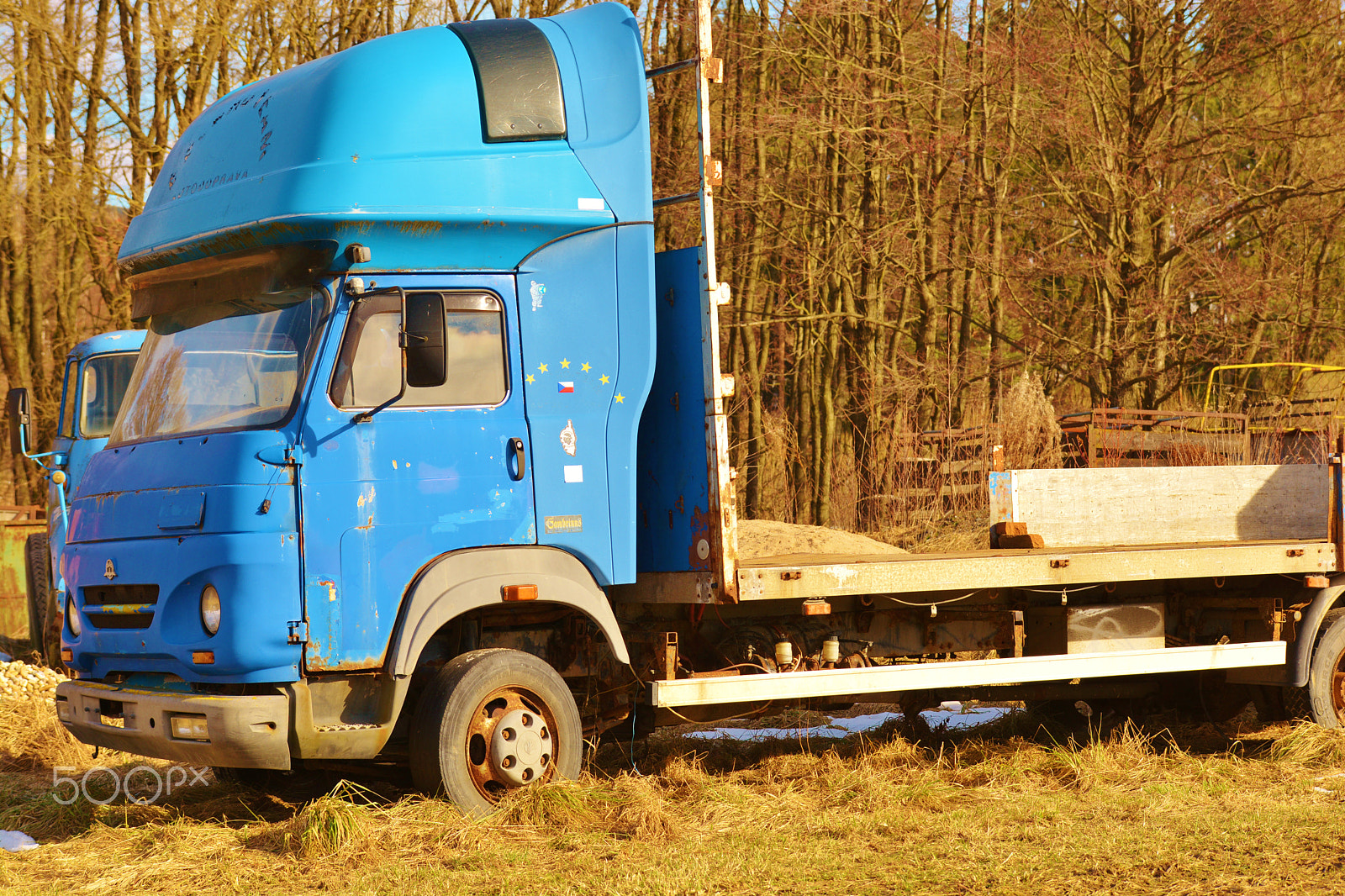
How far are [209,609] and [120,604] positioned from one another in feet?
2.26

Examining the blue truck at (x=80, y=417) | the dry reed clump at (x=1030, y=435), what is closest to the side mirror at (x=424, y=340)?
the blue truck at (x=80, y=417)

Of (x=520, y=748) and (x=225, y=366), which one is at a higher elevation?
(x=225, y=366)

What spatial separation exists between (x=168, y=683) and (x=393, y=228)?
89.0 inches

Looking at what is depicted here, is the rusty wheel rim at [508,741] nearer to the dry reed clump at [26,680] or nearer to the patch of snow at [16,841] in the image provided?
the patch of snow at [16,841]

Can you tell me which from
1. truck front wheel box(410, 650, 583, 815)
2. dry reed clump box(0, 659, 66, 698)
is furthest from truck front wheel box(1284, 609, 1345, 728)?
dry reed clump box(0, 659, 66, 698)

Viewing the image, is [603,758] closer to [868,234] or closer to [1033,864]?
[1033,864]

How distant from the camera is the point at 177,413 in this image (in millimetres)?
5891

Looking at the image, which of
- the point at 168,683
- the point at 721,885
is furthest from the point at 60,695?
the point at 721,885

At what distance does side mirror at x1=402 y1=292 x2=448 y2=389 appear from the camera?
5539mm

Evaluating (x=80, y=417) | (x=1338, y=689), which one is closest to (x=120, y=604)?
(x=80, y=417)

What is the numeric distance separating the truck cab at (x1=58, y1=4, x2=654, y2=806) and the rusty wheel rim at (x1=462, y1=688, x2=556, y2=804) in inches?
0.5

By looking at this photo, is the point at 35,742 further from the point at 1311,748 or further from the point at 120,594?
the point at 1311,748

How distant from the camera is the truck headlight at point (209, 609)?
210 inches

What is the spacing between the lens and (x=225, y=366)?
5805 millimetres
